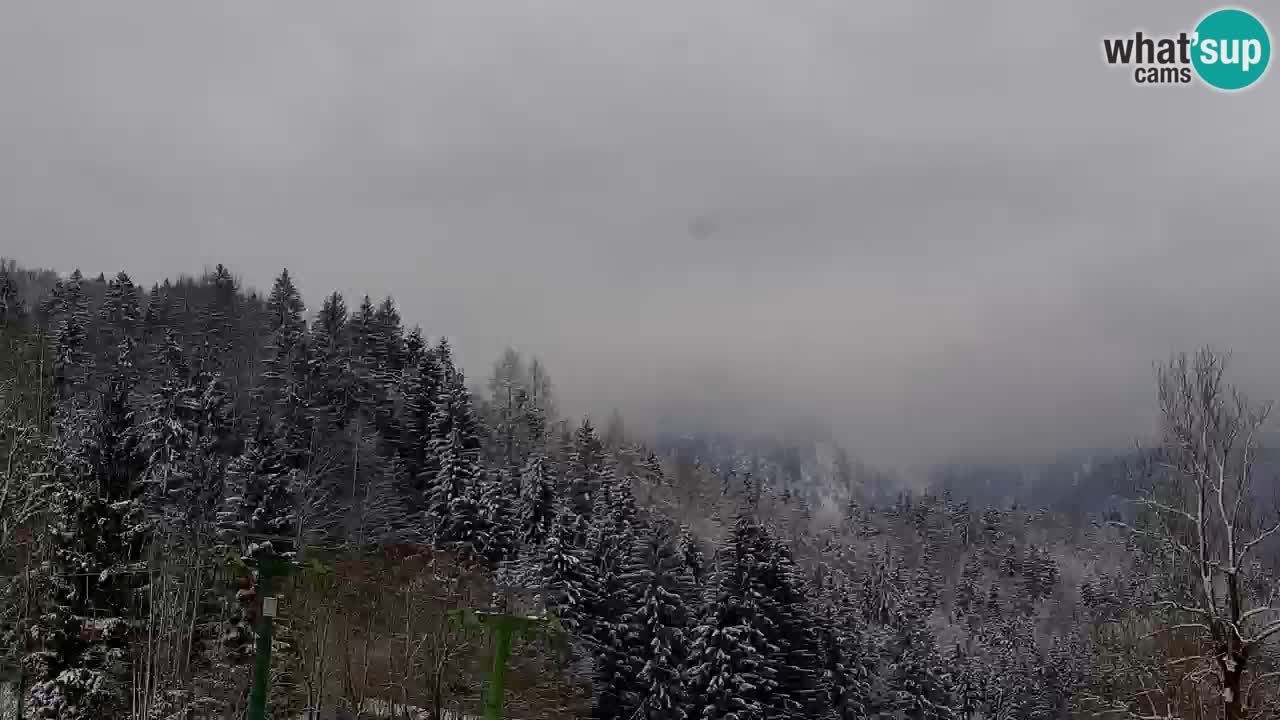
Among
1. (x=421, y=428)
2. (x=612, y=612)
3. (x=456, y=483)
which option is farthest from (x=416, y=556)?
(x=421, y=428)

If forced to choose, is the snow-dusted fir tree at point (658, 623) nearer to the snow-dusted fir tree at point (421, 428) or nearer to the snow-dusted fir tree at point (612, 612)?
the snow-dusted fir tree at point (612, 612)

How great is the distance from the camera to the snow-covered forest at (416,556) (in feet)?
58.2

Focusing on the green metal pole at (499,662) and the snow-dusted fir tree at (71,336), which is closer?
the green metal pole at (499,662)

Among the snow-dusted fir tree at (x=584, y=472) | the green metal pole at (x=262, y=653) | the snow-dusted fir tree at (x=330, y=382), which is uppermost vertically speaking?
the snow-dusted fir tree at (x=330, y=382)

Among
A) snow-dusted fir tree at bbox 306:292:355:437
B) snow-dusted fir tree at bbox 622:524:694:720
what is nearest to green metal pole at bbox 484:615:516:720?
snow-dusted fir tree at bbox 622:524:694:720

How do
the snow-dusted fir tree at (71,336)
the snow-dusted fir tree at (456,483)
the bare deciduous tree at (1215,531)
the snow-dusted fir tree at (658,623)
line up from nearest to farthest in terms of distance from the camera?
1. the bare deciduous tree at (1215,531)
2. the snow-dusted fir tree at (658,623)
3. the snow-dusted fir tree at (456,483)
4. the snow-dusted fir tree at (71,336)

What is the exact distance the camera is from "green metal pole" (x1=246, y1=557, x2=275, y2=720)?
603 inches

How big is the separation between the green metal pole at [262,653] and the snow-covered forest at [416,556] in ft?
1.23

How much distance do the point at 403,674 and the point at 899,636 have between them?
134 feet

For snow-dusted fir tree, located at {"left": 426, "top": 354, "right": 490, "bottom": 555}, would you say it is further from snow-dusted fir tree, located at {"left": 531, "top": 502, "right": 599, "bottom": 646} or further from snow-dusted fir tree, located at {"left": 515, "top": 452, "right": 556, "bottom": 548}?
snow-dusted fir tree, located at {"left": 531, "top": 502, "right": 599, "bottom": 646}

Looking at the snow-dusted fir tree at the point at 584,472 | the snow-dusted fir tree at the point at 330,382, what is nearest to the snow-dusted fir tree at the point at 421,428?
the snow-dusted fir tree at the point at 330,382

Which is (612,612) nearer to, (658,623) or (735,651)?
(658,623)

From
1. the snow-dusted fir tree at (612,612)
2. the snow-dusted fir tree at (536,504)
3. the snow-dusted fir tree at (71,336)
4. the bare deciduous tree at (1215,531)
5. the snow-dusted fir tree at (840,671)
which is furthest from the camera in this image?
the snow-dusted fir tree at (71,336)

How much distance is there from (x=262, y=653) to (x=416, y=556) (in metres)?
33.1
